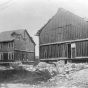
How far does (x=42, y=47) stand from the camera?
1261 inches

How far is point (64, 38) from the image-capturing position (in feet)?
96.3

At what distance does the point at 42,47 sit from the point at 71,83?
55.1 ft

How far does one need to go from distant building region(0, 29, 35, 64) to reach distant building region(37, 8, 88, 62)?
11.2m

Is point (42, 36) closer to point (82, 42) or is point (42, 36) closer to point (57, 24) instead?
point (57, 24)

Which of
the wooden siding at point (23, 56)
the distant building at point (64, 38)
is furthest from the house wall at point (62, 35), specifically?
the wooden siding at point (23, 56)

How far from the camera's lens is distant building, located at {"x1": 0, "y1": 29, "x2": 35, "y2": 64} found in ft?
137

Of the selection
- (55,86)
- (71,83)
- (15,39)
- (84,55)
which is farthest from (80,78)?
(15,39)

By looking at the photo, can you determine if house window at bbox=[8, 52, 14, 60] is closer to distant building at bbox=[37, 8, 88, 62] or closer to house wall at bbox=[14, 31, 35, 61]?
house wall at bbox=[14, 31, 35, 61]

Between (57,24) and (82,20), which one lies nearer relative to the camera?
(82,20)

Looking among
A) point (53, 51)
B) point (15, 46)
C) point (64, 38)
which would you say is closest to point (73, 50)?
point (64, 38)

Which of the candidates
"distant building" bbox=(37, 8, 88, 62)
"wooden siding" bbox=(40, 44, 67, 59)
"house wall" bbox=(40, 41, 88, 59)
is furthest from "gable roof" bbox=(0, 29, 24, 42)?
"house wall" bbox=(40, 41, 88, 59)

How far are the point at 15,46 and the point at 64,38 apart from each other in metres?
15.5

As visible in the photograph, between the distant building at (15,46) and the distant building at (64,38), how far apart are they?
36.6 ft

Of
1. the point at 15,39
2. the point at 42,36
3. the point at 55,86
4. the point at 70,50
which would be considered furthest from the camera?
the point at 15,39
